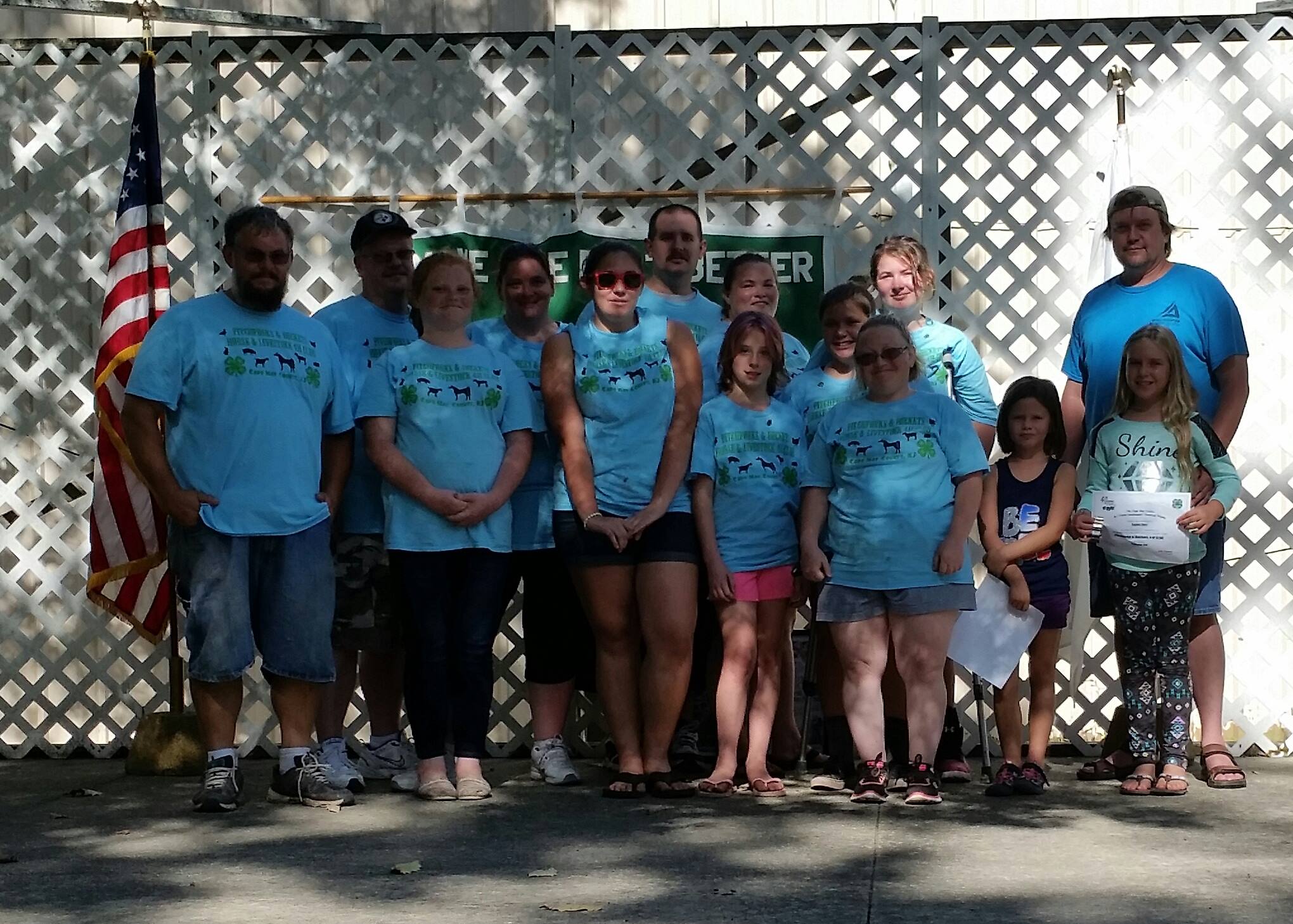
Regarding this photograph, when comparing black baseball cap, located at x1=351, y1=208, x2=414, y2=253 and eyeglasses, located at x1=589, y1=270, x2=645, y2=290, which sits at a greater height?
black baseball cap, located at x1=351, y1=208, x2=414, y2=253

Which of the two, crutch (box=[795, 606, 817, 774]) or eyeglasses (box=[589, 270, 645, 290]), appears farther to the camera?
crutch (box=[795, 606, 817, 774])

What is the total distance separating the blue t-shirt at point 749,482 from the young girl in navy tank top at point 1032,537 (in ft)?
2.25

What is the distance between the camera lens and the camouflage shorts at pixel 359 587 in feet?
21.3

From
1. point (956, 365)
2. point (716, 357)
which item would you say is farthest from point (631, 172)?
point (956, 365)

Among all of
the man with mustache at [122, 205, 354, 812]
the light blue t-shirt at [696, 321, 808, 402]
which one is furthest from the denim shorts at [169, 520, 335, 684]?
the light blue t-shirt at [696, 321, 808, 402]

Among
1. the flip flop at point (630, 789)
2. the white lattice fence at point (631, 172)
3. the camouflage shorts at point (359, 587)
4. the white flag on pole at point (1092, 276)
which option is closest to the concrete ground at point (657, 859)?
the flip flop at point (630, 789)

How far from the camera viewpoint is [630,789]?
626 cm

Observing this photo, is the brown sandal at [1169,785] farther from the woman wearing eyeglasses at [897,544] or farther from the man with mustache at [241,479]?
the man with mustache at [241,479]

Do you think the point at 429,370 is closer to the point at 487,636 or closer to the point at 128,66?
the point at 487,636

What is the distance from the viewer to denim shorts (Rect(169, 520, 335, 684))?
237 inches

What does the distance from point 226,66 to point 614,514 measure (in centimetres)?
333

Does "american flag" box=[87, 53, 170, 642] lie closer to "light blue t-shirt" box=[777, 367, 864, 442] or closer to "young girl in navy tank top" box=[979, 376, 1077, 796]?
"light blue t-shirt" box=[777, 367, 864, 442]

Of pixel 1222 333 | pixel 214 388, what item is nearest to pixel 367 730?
pixel 214 388

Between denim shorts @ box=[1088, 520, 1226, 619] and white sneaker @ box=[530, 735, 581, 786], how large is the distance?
1.90 meters
